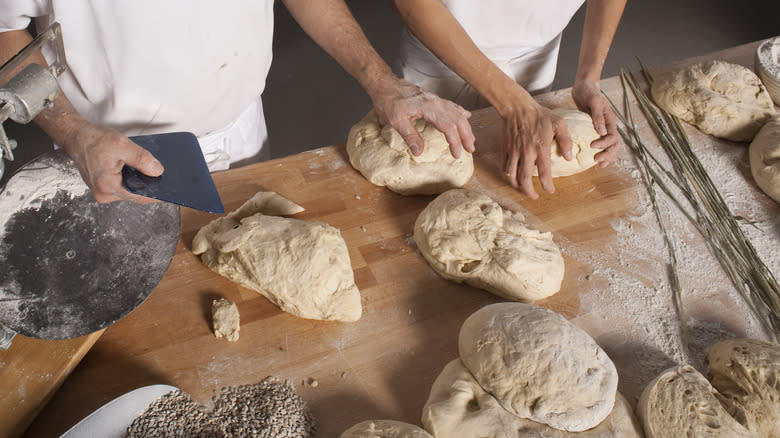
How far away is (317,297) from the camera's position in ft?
5.06

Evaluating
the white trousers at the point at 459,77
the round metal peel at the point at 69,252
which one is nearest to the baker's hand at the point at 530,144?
the white trousers at the point at 459,77

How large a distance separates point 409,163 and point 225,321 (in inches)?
31.5

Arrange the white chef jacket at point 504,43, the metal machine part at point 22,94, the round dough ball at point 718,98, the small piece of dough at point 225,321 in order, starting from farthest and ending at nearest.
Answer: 1. the white chef jacket at point 504,43
2. the round dough ball at point 718,98
3. the small piece of dough at point 225,321
4. the metal machine part at point 22,94

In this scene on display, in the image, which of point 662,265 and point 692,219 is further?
point 692,219

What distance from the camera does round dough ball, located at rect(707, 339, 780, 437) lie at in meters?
1.41

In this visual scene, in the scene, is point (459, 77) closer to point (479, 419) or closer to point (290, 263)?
point (290, 263)

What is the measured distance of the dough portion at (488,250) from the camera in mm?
1656

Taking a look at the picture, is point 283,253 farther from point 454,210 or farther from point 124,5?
point 124,5

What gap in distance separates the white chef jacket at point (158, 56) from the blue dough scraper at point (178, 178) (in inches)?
13.9

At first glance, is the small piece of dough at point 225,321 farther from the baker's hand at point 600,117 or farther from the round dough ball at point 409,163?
the baker's hand at point 600,117

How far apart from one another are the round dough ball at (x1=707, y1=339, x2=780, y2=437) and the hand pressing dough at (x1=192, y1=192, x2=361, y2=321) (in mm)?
1041

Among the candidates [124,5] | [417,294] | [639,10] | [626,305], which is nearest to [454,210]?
[417,294]

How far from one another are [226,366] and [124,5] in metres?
1.08

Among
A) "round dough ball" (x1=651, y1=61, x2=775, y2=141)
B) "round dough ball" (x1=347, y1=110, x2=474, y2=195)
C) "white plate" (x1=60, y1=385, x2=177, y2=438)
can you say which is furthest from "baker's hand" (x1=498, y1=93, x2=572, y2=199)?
"white plate" (x1=60, y1=385, x2=177, y2=438)
